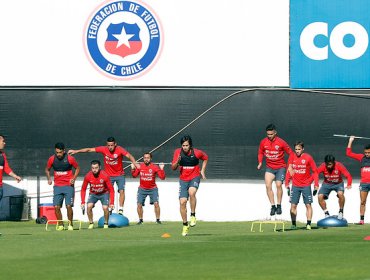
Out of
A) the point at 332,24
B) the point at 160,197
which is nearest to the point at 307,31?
the point at 332,24

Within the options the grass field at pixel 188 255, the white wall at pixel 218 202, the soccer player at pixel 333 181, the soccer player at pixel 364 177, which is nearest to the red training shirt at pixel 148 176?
the white wall at pixel 218 202

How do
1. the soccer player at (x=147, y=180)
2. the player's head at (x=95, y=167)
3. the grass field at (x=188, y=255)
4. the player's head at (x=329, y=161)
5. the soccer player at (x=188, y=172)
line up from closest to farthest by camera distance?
the grass field at (x=188, y=255)
the soccer player at (x=188, y=172)
the player's head at (x=95, y=167)
the player's head at (x=329, y=161)
the soccer player at (x=147, y=180)

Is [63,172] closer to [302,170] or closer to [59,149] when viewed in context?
[59,149]

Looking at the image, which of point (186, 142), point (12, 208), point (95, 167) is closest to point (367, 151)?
point (95, 167)

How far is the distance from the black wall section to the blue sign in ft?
1.98

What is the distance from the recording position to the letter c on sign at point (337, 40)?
40.7 meters

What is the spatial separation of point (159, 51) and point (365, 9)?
6652 mm

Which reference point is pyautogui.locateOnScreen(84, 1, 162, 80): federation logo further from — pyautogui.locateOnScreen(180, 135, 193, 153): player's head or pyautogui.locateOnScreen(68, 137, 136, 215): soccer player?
pyautogui.locateOnScreen(180, 135, 193, 153): player's head

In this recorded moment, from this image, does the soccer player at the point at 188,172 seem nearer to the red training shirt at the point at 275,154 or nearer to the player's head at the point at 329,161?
the red training shirt at the point at 275,154

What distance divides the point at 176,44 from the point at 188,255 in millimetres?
19822

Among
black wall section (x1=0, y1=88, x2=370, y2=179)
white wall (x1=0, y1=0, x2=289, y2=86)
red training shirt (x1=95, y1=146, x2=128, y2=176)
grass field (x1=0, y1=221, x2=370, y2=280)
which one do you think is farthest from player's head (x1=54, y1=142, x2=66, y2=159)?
white wall (x1=0, y1=0, x2=289, y2=86)

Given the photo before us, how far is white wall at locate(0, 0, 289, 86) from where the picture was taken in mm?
41031

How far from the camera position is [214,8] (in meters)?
41.1

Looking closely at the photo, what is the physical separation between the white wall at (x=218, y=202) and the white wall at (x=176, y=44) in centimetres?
326
